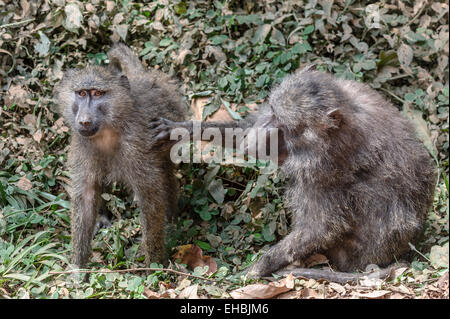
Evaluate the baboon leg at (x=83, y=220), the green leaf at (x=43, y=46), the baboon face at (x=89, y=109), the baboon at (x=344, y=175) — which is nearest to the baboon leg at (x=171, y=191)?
the baboon leg at (x=83, y=220)

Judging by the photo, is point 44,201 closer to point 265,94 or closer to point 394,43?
point 265,94

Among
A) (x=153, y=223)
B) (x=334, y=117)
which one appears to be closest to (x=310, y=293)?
(x=334, y=117)

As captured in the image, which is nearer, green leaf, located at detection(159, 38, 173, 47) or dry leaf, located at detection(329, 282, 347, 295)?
dry leaf, located at detection(329, 282, 347, 295)

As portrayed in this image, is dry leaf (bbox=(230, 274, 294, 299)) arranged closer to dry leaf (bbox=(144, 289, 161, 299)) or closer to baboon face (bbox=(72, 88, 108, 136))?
dry leaf (bbox=(144, 289, 161, 299))

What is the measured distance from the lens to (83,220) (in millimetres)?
5246

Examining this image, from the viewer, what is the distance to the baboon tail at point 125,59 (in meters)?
6.30

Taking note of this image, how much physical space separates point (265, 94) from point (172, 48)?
4.02 ft

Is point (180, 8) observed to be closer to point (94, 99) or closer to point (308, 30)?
point (308, 30)

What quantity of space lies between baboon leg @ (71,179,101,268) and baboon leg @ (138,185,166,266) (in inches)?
17.5

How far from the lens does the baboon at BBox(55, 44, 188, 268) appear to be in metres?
5.09

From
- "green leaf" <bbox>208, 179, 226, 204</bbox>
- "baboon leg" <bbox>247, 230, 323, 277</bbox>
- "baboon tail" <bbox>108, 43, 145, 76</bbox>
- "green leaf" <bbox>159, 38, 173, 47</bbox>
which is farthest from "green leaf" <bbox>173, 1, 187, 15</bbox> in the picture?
"baboon leg" <bbox>247, 230, 323, 277</bbox>

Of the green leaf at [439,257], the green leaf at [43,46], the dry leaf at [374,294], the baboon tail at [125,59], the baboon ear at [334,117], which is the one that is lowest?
the dry leaf at [374,294]

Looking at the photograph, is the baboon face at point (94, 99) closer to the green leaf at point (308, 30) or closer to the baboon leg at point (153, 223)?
the baboon leg at point (153, 223)
